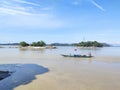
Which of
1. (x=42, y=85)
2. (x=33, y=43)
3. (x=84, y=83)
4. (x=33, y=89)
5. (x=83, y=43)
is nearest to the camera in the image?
(x=33, y=89)

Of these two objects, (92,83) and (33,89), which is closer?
(33,89)

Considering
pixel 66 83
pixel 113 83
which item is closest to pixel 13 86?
pixel 66 83

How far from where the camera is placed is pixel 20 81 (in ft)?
49.6

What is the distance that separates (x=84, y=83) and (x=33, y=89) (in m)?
4.46

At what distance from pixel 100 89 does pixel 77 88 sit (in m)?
1.65

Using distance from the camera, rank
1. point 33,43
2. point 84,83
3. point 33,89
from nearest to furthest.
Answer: point 33,89 < point 84,83 < point 33,43

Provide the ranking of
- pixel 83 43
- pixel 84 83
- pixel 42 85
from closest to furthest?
pixel 42 85 → pixel 84 83 → pixel 83 43

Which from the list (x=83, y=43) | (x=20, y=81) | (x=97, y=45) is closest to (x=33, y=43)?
(x=83, y=43)

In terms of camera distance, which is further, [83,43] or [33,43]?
[83,43]

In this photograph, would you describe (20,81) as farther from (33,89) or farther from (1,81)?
(33,89)

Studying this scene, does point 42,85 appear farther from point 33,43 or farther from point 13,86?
point 33,43

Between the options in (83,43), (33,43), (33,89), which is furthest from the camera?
(83,43)

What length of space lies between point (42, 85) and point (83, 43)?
14143 cm

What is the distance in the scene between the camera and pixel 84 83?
602 inches
